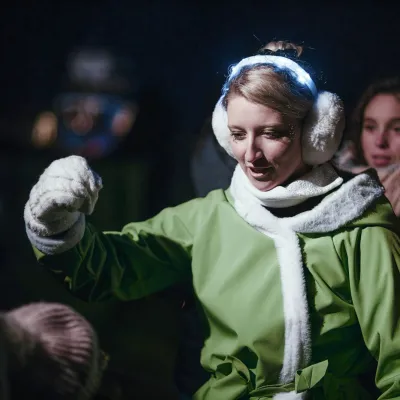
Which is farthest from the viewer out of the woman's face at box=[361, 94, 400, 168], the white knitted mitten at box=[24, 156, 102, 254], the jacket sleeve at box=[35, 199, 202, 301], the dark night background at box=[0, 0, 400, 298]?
the dark night background at box=[0, 0, 400, 298]

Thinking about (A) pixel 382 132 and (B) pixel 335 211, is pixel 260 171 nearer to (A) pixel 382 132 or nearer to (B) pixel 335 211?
(B) pixel 335 211

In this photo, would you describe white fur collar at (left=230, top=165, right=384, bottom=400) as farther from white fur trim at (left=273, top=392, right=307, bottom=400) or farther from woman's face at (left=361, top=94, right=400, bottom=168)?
woman's face at (left=361, top=94, right=400, bottom=168)

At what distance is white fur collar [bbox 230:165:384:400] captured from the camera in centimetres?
117

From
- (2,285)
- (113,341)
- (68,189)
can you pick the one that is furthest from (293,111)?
(2,285)

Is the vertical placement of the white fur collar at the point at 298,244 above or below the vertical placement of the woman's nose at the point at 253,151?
below

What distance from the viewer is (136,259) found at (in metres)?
1.29

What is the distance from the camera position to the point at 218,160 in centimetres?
150

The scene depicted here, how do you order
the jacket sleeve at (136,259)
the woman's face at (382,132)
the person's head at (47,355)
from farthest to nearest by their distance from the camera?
the woman's face at (382,132) < the jacket sleeve at (136,259) < the person's head at (47,355)

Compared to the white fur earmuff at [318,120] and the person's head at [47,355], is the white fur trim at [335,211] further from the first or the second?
the person's head at [47,355]

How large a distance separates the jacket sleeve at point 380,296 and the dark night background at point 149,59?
1.04 metres

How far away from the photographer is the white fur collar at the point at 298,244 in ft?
3.84

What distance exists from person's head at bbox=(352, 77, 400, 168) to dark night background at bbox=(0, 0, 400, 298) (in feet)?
2.60

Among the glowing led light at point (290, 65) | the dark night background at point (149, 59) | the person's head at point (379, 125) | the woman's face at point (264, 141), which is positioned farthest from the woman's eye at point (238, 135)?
the dark night background at point (149, 59)

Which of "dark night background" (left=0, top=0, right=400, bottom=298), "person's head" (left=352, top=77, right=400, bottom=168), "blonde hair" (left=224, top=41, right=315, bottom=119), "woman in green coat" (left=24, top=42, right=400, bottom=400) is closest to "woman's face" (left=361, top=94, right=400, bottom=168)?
"person's head" (left=352, top=77, right=400, bottom=168)
